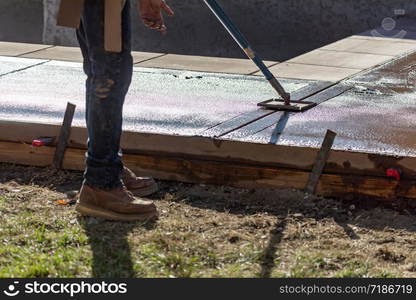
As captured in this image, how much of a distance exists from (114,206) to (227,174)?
83cm

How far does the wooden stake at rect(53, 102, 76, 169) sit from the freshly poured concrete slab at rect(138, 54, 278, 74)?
2.39 meters

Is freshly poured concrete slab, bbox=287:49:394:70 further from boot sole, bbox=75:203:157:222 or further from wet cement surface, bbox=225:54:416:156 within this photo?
boot sole, bbox=75:203:157:222

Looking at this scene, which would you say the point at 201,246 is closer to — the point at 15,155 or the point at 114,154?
the point at 114,154

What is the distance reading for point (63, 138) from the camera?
18.8 feet

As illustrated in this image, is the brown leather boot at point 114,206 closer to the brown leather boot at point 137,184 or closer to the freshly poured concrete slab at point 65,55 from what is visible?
the brown leather boot at point 137,184

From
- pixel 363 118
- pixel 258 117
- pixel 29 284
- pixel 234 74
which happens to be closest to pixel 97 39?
pixel 29 284

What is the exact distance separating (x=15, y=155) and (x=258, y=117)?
1.52 meters

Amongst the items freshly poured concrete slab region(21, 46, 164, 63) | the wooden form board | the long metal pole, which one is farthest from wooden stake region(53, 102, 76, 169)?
freshly poured concrete slab region(21, 46, 164, 63)

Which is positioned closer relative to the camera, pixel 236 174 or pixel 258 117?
pixel 236 174

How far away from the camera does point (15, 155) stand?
591cm

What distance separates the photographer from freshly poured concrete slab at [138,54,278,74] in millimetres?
8062

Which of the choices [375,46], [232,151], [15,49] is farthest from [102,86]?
[375,46]

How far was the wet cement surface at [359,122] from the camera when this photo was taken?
5.41 m

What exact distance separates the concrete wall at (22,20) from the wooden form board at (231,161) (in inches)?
268
